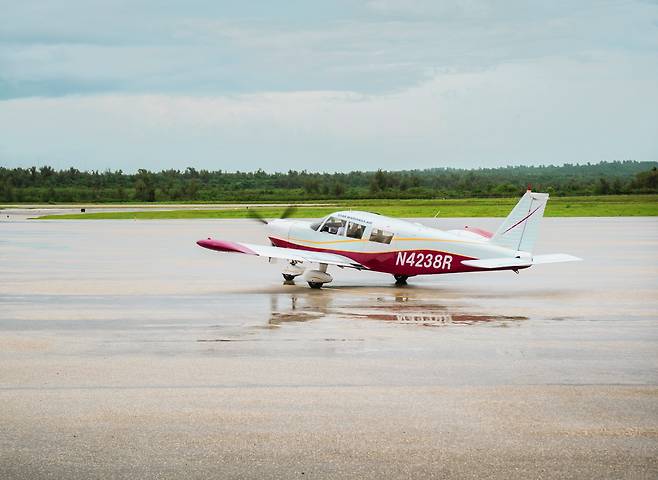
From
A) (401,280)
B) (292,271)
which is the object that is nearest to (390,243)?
(401,280)

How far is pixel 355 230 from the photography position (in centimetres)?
2250

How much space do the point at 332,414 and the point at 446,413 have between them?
127 centimetres

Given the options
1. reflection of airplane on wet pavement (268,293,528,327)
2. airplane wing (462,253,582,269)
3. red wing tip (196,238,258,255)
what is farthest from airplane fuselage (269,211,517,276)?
red wing tip (196,238,258,255)

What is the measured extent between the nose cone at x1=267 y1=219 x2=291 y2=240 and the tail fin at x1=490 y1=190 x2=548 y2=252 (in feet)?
19.4

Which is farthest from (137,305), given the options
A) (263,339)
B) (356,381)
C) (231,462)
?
(231,462)

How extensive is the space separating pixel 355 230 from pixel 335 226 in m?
0.66

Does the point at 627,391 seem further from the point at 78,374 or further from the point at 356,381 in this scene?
the point at 78,374

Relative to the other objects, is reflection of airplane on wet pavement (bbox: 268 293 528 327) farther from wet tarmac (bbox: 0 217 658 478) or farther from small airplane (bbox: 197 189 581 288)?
small airplane (bbox: 197 189 581 288)

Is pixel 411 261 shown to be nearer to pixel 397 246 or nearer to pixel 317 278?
pixel 397 246

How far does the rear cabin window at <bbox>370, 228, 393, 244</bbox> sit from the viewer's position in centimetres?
2205

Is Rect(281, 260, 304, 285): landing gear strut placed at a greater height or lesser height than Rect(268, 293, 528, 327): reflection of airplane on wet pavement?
greater

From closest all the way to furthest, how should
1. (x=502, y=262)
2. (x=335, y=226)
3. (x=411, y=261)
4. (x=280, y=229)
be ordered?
(x=502, y=262)
(x=411, y=261)
(x=335, y=226)
(x=280, y=229)

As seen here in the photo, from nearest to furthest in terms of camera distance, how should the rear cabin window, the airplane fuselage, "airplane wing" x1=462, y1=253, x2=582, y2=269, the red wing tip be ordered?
1. "airplane wing" x1=462, y1=253, x2=582, y2=269
2. the red wing tip
3. the airplane fuselage
4. the rear cabin window

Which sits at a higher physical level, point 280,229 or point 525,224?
point 525,224
